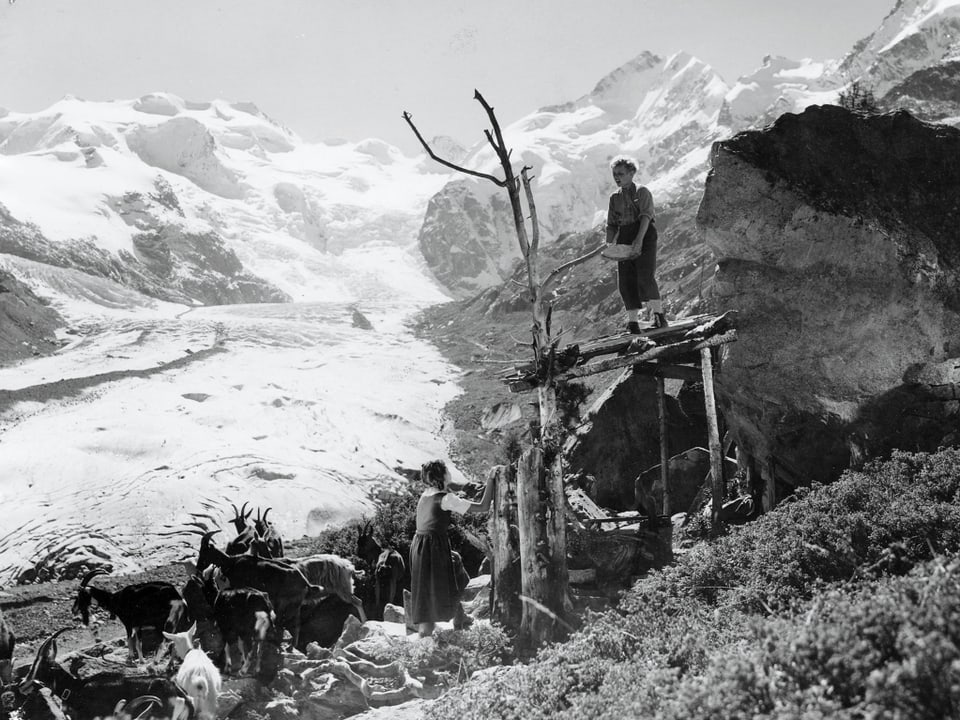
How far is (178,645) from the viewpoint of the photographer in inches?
274

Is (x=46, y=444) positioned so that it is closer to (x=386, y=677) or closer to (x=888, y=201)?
(x=386, y=677)

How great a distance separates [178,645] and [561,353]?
17.1 ft

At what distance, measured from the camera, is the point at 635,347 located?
9.51m

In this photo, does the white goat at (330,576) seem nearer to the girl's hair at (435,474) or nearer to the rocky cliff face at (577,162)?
the girl's hair at (435,474)

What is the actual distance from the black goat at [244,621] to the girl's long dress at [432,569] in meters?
1.80

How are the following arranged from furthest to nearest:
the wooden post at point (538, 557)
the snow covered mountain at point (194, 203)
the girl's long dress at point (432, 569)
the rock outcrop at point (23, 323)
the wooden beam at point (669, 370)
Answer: the snow covered mountain at point (194, 203) → the rock outcrop at point (23, 323) → the wooden beam at point (669, 370) → the girl's long dress at point (432, 569) → the wooden post at point (538, 557)

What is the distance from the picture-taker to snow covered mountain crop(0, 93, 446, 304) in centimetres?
8738

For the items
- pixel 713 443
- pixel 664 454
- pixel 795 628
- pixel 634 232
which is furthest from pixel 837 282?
pixel 795 628

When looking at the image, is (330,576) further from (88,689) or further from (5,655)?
(5,655)

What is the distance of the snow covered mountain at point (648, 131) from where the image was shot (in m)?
120

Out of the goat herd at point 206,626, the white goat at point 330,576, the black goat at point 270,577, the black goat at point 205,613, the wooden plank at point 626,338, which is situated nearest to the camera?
the goat herd at point 206,626

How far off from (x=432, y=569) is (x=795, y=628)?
507 centimetres

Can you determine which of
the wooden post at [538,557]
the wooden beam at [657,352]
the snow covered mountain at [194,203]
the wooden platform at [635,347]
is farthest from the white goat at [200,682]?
the snow covered mountain at [194,203]

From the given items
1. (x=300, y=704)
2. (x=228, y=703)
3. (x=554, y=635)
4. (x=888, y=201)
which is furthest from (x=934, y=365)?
(x=228, y=703)
